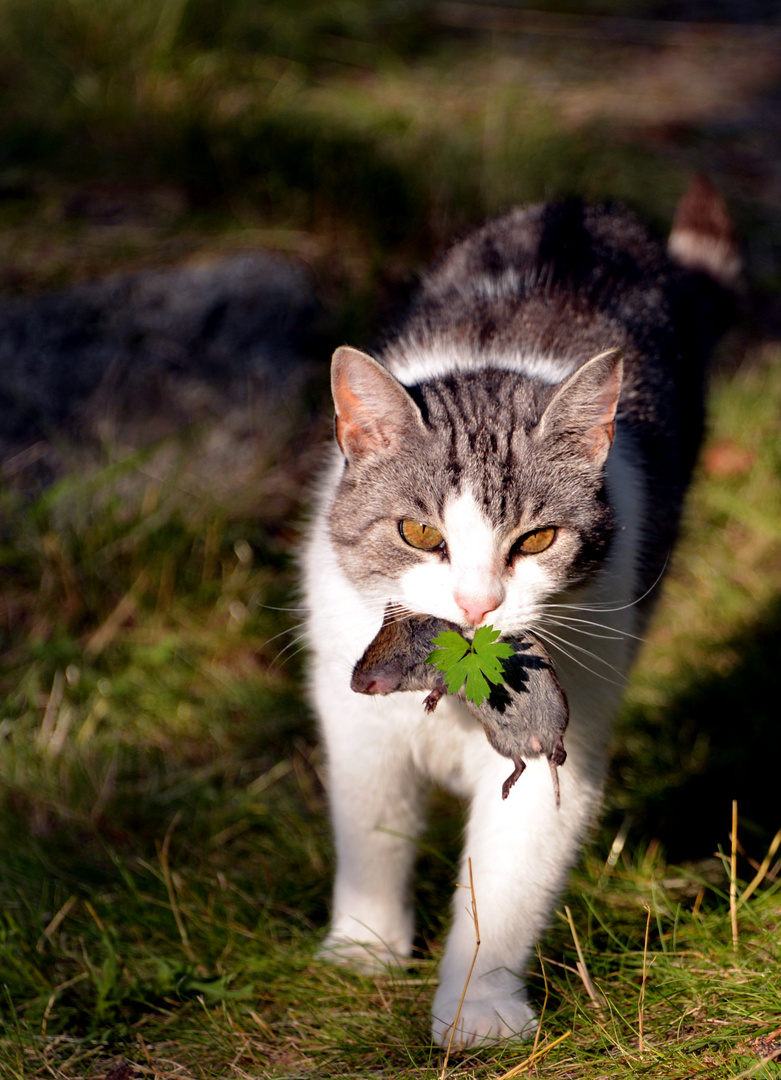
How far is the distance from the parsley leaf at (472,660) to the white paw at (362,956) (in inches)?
36.8

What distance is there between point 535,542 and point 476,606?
9.7 inches

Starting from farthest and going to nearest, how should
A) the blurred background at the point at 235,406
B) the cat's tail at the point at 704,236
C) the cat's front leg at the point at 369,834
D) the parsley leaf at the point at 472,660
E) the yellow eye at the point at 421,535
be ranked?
1. the cat's tail at the point at 704,236
2. the blurred background at the point at 235,406
3. the cat's front leg at the point at 369,834
4. the yellow eye at the point at 421,535
5. the parsley leaf at the point at 472,660

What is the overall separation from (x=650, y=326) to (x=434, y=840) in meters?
1.57

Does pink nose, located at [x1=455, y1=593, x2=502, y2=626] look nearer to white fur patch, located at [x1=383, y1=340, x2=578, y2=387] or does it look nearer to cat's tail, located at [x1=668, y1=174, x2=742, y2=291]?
white fur patch, located at [x1=383, y1=340, x2=578, y2=387]

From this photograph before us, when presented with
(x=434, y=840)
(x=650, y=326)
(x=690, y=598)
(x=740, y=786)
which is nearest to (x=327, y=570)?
(x=434, y=840)

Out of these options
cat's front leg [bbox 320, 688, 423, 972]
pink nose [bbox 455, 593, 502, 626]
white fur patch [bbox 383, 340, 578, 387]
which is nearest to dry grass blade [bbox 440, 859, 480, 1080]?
cat's front leg [bbox 320, 688, 423, 972]

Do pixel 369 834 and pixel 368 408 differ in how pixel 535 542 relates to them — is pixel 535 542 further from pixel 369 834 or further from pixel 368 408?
pixel 369 834

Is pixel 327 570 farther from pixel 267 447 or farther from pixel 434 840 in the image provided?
pixel 267 447

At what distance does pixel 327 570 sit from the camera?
223 cm

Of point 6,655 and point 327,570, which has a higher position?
point 327,570

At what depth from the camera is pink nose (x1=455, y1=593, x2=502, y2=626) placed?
1.74 m

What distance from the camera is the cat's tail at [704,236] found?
10.5ft

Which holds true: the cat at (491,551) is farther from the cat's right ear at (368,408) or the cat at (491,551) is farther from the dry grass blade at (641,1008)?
the dry grass blade at (641,1008)

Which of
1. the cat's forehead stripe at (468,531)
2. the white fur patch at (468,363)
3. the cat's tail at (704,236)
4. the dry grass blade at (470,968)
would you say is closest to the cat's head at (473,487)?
the cat's forehead stripe at (468,531)
